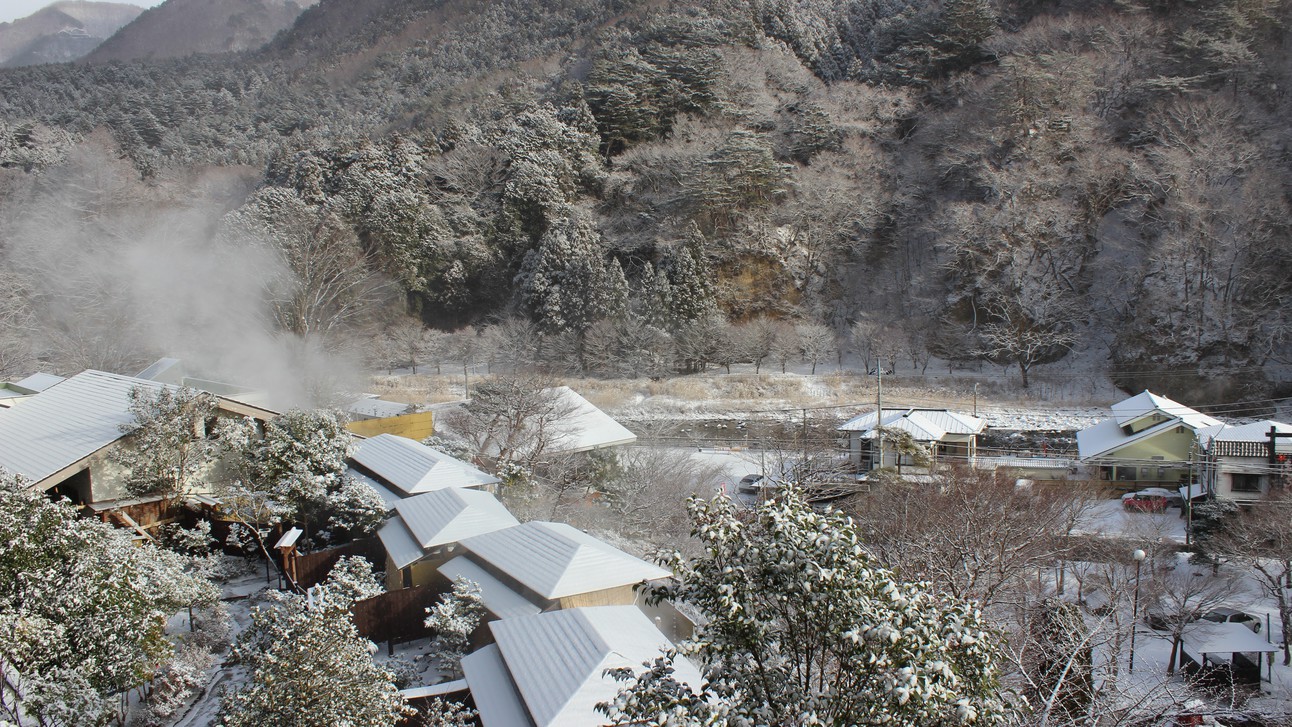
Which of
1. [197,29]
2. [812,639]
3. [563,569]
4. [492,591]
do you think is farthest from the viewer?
[197,29]

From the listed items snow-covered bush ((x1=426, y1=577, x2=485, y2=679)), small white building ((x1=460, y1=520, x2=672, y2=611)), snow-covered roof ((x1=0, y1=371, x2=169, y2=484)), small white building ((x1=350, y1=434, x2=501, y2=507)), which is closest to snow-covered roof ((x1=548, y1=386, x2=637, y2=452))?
small white building ((x1=350, y1=434, x2=501, y2=507))

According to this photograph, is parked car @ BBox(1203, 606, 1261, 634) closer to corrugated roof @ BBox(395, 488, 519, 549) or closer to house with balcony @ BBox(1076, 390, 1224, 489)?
house with balcony @ BBox(1076, 390, 1224, 489)

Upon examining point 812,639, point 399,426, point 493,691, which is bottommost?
point 399,426

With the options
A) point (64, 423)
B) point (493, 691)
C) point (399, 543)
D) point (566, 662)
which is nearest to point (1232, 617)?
point (566, 662)

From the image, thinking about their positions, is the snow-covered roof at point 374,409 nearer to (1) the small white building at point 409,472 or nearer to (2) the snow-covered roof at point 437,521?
(1) the small white building at point 409,472

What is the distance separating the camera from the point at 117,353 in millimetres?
21797

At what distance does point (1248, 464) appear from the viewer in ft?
45.2

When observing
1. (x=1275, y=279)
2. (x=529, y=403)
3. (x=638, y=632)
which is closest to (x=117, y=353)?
(x=529, y=403)

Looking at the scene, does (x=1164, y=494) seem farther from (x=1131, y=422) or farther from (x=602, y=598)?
(x=602, y=598)

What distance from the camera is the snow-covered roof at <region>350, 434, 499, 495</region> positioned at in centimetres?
1028

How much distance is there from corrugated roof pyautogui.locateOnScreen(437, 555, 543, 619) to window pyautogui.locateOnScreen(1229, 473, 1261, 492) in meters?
14.1

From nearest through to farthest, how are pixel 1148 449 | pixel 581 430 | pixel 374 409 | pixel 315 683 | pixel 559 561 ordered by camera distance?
pixel 315 683 < pixel 559 561 < pixel 581 430 < pixel 1148 449 < pixel 374 409

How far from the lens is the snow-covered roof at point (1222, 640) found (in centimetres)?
973

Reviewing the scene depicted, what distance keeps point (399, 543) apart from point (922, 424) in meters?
12.2
